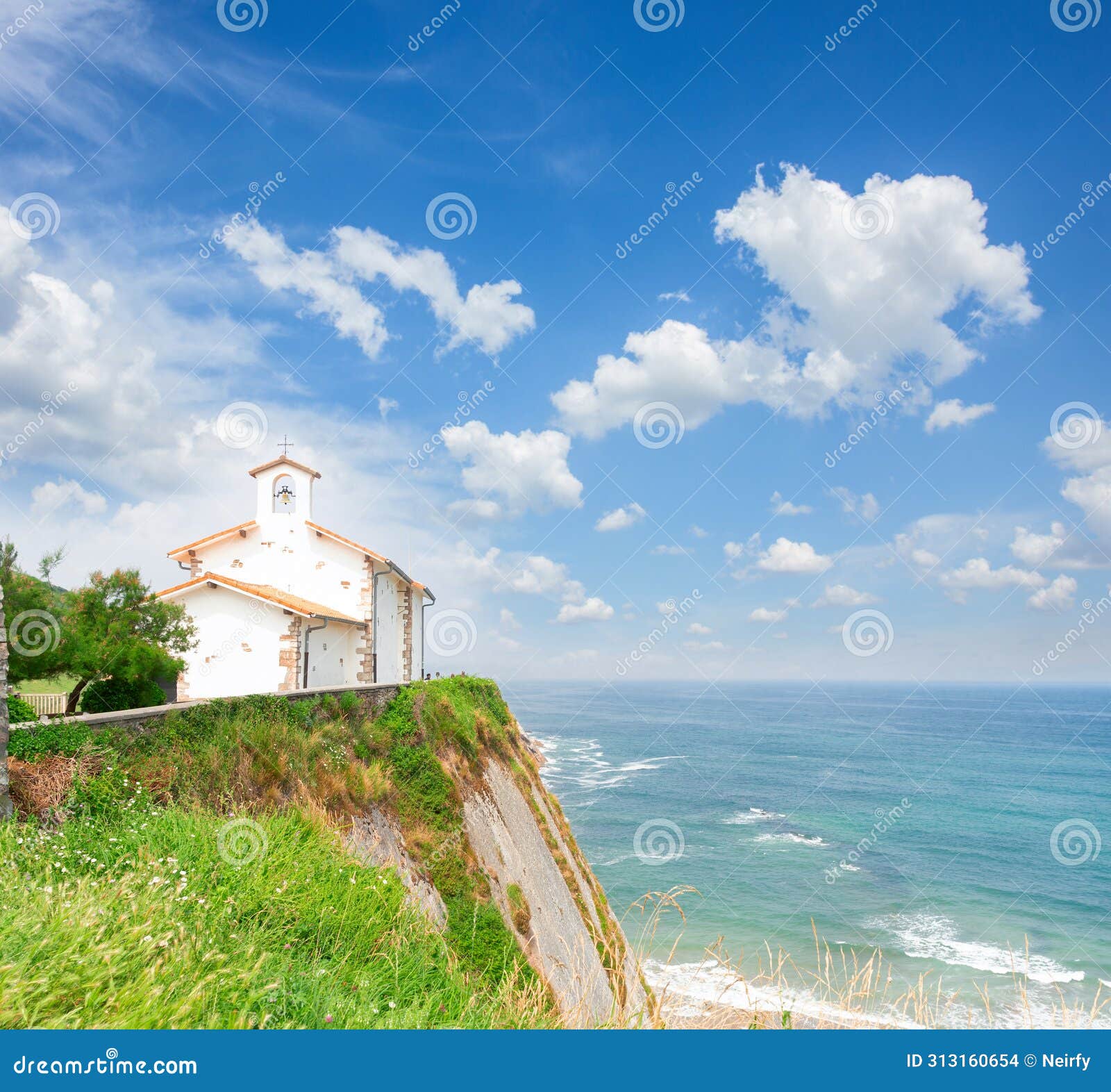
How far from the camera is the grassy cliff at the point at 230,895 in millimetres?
4203

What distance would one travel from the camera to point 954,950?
3164 cm

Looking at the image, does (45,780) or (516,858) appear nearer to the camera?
(45,780)

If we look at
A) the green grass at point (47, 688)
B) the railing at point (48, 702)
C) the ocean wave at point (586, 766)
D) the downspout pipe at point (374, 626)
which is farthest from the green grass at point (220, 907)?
the ocean wave at point (586, 766)

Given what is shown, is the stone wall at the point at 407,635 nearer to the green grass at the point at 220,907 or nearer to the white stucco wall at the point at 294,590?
the white stucco wall at the point at 294,590

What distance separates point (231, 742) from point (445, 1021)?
19.4 ft

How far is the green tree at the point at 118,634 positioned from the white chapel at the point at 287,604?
1.66 meters

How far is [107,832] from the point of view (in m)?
6.78

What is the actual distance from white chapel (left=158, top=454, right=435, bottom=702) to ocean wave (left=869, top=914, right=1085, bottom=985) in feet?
88.7

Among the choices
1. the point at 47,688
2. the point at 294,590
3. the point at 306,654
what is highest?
the point at 294,590

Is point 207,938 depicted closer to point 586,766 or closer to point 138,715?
point 138,715

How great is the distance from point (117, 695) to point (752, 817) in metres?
48.0

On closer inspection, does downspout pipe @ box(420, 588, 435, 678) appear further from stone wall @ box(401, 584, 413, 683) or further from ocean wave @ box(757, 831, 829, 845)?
ocean wave @ box(757, 831, 829, 845)

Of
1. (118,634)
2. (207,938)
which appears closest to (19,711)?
(118,634)
